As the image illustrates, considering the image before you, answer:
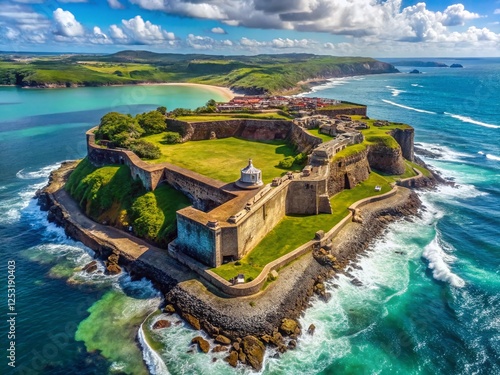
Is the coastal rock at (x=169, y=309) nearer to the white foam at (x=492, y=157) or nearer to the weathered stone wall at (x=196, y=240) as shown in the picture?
the weathered stone wall at (x=196, y=240)

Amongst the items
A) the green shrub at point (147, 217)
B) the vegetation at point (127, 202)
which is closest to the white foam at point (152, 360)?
the vegetation at point (127, 202)

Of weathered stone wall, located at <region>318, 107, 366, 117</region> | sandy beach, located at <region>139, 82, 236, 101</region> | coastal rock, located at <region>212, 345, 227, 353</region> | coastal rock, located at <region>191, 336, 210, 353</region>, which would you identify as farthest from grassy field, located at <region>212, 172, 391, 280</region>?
sandy beach, located at <region>139, 82, 236, 101</region>

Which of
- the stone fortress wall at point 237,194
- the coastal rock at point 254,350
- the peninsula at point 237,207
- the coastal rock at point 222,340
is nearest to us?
the coastal rock at point 254,350

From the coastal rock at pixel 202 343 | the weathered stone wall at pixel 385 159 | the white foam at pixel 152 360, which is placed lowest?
the white foam at pixel 152 360

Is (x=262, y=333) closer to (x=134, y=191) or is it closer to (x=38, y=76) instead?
(x=134, y=191)

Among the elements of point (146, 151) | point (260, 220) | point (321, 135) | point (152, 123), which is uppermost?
point (152, 123)

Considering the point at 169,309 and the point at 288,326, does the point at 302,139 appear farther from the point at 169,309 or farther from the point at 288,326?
the point at 169,309

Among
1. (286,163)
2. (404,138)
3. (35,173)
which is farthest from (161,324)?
(404,138)
